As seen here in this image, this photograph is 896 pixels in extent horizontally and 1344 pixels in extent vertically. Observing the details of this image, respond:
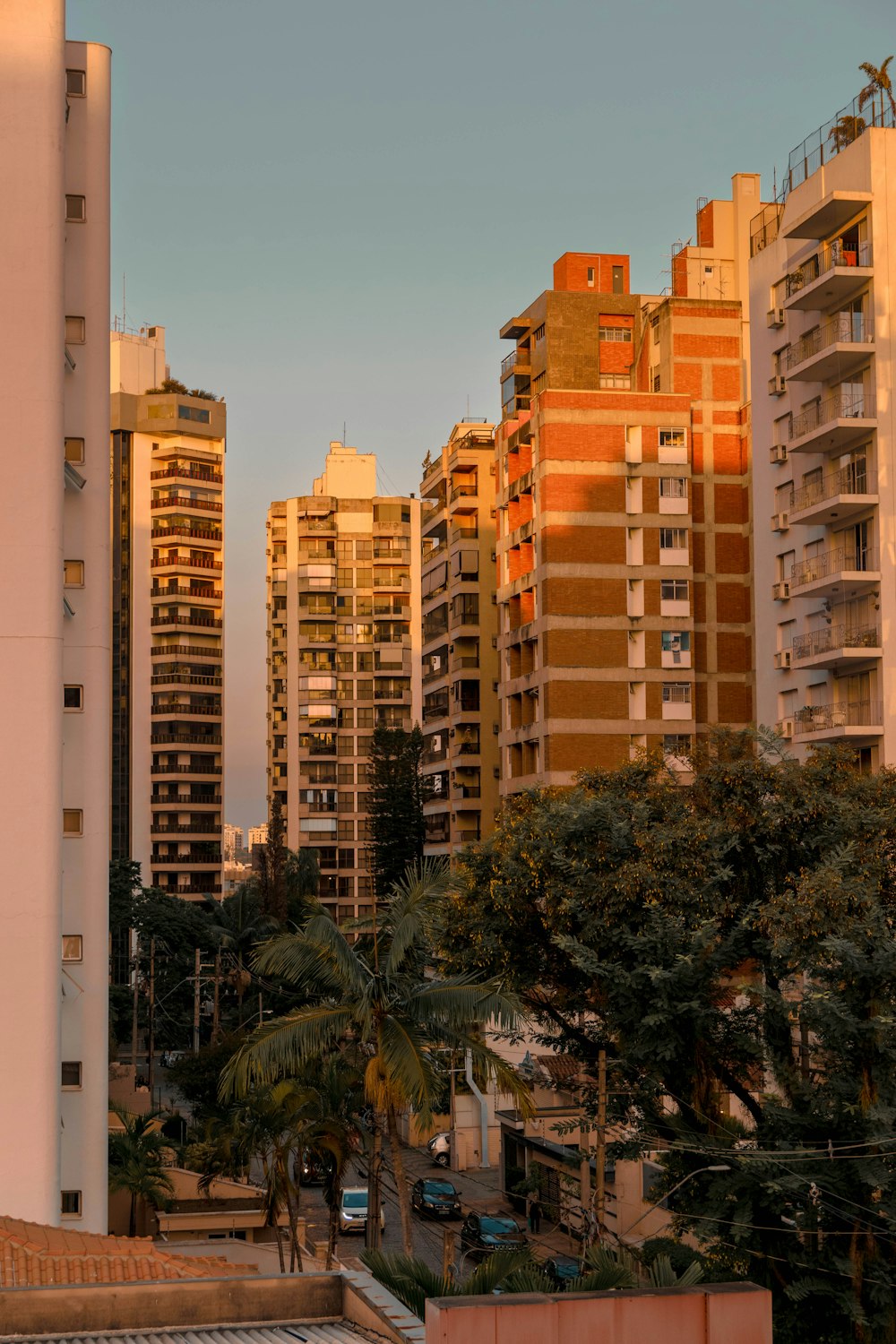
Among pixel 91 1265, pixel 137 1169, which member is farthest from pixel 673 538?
pixel 91 1265

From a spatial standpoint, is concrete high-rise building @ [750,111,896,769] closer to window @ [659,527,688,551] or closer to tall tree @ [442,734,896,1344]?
window @ [659,527,688,551]

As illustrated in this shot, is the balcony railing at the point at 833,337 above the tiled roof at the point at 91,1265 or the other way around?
above

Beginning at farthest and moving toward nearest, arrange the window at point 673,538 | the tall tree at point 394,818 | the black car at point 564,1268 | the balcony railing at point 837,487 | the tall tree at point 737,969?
the tall tree at point 394,818 < the window at point 673,538 < the balcony railing at point 837,487 < the black car at point 564,1268 < the tall tree at point 737,969

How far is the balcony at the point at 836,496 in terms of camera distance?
1855 inches

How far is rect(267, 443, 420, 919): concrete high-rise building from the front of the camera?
433ft

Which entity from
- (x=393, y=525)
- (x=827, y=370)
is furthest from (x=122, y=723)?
(x=827, y=370)

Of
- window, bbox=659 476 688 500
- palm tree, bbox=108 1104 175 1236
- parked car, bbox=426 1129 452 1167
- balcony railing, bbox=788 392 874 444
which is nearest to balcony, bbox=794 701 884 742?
balcony railing, bbox=788 392 874 444

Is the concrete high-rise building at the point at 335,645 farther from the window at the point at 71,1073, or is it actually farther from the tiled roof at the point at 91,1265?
the tiled roof at the point at 91,1265

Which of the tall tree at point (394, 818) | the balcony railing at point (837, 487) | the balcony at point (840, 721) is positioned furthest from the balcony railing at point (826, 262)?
the tall tree at point (394, 818)

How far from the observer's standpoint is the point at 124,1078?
219 ft

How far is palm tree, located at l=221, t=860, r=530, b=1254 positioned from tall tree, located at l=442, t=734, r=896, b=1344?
2169 millimetres

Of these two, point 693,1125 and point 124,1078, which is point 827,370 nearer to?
point 693,1125

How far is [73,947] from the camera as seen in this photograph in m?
33.6

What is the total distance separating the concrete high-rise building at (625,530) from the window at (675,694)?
5cm
